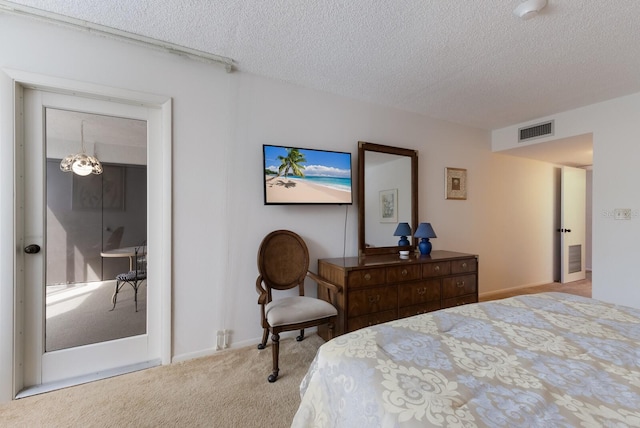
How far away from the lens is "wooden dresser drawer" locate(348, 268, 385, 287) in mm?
2260

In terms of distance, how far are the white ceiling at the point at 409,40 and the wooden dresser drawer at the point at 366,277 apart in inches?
68.9

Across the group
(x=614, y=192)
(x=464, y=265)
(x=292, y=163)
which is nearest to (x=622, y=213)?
(x=614, y=192)

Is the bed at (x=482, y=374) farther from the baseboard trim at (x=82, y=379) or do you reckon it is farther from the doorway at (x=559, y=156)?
the doorway at (x=559, y=156)

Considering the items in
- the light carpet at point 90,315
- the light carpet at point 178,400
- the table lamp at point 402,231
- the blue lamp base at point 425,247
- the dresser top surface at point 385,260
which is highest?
the table lamp at point 402,231

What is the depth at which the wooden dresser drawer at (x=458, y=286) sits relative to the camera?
275 cm

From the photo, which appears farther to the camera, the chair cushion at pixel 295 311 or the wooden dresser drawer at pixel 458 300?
the wooden dresser drawer at pixel 458 300

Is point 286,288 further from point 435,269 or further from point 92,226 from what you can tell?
point 92,226

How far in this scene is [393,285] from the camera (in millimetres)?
2453

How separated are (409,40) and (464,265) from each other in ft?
7.21

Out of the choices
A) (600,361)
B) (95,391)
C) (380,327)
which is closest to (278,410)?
(380,327)

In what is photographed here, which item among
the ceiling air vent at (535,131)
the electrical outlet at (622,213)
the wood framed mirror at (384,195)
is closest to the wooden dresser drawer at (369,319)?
the wood framed mirror at (384,195)

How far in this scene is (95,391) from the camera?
1.78 meters

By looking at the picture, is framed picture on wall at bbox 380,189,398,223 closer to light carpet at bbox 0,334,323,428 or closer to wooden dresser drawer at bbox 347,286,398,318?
wooden dresser drawer at bbox 347,286,398,318

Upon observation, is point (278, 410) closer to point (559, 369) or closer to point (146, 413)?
point (146, 413)
